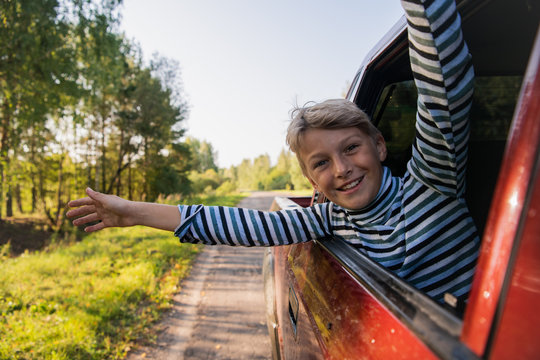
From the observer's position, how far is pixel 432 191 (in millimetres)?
1250

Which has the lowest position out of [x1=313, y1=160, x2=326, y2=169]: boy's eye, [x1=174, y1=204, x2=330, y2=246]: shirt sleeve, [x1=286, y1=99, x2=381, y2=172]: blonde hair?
[x1=174, y1=204, x2=330, y2=246]: shirt sleeve

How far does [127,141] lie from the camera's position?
2655 centimetres

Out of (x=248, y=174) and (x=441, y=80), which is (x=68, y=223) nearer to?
(x=441, y=80)

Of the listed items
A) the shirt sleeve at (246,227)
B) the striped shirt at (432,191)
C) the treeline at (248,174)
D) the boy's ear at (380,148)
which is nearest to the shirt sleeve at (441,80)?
the striped shirt at (432,191)

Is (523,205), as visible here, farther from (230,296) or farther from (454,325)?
(230,296)

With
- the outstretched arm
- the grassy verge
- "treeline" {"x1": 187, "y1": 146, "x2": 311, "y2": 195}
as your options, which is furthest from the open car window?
"treeline" {"x1": 187, "y1": 146, "x2": 311, "y2": 195}

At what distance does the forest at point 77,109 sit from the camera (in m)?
9.52

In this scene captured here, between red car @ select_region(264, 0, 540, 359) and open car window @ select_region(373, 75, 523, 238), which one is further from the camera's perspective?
open car window @ select_region(373, 75, 523, 238)

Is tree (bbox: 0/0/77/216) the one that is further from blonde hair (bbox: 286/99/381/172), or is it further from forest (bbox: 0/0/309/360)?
blonde hair (bbox: 286/99/381/172)

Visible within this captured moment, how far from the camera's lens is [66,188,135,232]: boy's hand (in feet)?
5.54

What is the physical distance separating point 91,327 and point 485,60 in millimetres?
4472

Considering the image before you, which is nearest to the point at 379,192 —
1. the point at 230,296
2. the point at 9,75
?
the point at 230,296

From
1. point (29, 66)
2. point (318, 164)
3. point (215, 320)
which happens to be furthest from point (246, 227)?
point (29, 66)

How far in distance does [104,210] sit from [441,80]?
159 centimetres
